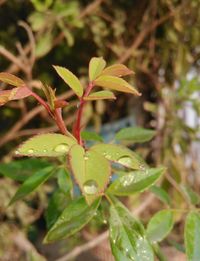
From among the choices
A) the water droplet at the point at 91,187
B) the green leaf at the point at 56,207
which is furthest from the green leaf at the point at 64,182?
the water droplet at the point at 91,187

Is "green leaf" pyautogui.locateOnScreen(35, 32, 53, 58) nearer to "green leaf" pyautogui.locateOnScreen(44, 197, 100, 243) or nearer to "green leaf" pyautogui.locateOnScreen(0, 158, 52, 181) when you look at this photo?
"green leaf" pyautogui.locateOnScreen(0, 158, 52, 181)

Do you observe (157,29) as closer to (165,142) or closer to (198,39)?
(198,39)

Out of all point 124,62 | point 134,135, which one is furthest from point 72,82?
point 124,62

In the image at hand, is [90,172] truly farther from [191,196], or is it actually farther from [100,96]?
[191,196]

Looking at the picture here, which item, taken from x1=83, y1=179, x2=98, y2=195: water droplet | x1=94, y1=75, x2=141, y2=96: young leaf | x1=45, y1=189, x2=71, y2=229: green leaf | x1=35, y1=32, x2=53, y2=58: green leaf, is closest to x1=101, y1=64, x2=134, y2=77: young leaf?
x1=94, y1=75, x2=141, y2=96: young leaf

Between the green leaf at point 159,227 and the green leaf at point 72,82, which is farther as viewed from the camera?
the green leaf at point 159,227

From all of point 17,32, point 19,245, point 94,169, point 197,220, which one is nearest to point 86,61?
point 17,32

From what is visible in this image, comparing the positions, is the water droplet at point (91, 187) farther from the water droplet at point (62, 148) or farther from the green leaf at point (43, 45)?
the green leaf at point (43, 45)
